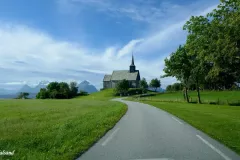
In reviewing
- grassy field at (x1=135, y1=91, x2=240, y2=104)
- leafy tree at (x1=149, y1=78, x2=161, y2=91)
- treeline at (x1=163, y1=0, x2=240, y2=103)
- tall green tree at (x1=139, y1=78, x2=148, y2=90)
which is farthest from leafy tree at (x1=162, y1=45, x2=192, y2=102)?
leafy tree at (x1=149, y1=78, x2=161, y2=91)

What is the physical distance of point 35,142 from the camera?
9188mm

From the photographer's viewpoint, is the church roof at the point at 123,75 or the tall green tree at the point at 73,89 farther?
the church roof at the point at 123,75

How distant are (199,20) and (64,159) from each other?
23.0 metres

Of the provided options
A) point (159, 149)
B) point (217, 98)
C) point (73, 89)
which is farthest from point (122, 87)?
point (159, 149)

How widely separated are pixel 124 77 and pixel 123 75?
285cm

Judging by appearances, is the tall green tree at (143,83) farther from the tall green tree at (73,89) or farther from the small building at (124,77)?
the tall green tree at (73,89)

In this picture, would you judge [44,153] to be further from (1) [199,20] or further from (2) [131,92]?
(2) [131,92]

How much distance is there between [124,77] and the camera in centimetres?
16638

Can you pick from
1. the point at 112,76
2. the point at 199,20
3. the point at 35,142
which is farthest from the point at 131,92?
the point at 35,142

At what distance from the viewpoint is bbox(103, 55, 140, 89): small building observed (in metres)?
162

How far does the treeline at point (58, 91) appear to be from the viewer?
12052cm

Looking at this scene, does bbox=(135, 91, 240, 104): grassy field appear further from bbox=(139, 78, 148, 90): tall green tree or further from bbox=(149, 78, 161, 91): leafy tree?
bbox=(149, 78, 161, 91): leafy tree

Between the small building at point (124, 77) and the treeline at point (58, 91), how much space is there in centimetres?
3560

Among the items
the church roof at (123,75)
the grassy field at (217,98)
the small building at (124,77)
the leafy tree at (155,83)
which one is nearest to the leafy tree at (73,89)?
the small building at (124,77)
